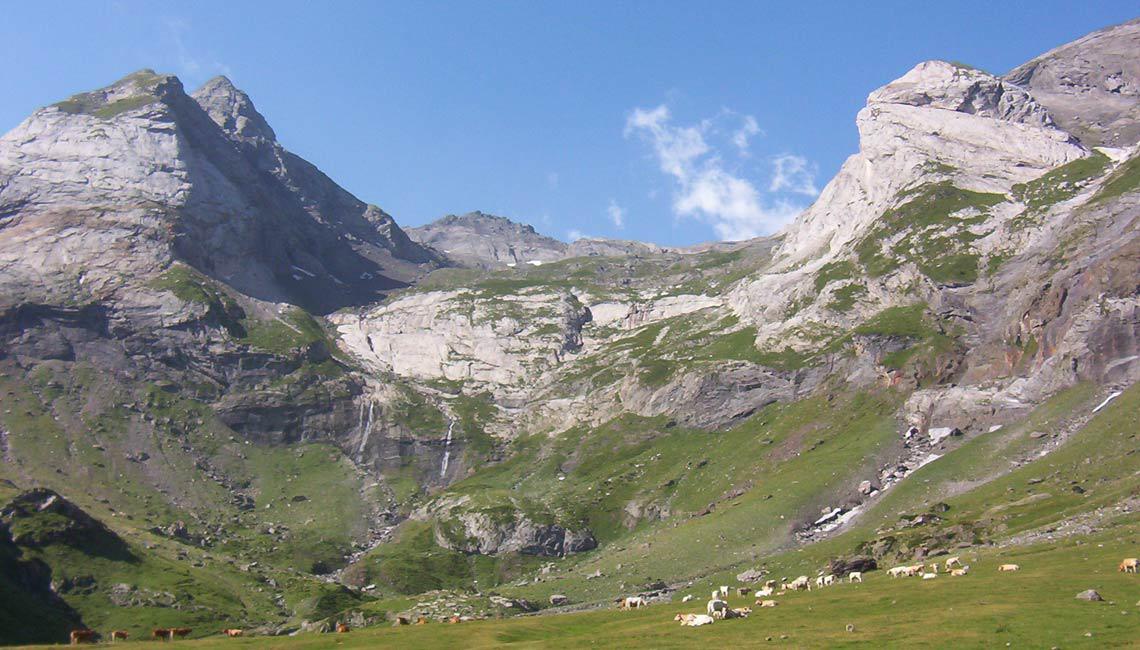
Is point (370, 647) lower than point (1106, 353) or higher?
lower

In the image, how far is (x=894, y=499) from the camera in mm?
165875

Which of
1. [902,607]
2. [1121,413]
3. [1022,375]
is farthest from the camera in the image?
[1022,375]

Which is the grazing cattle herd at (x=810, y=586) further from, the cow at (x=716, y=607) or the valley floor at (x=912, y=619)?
the valley floor at (x=912, y=619)

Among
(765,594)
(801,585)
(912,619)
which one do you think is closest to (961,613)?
(912,619)

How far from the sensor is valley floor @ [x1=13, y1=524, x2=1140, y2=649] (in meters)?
49.8

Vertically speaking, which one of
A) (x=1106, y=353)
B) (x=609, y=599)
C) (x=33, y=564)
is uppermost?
(x=1106, y=353)

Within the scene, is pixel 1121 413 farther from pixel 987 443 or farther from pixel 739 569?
pixel 739 569

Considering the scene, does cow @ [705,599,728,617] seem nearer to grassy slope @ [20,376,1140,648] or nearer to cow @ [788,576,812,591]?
grassy slope @ [20,376,1140,648]

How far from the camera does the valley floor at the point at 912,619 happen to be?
4978cm

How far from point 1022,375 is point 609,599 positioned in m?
105

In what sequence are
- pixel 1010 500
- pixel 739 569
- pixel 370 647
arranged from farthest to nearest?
pixel 739 569, pixel 1010 500, pixel 370 647

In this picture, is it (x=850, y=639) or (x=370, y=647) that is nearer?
(x=850, y=639)

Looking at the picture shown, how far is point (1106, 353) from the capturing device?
17075 cm

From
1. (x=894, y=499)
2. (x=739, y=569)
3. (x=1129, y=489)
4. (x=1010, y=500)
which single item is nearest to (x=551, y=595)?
(x=739, y=569)
